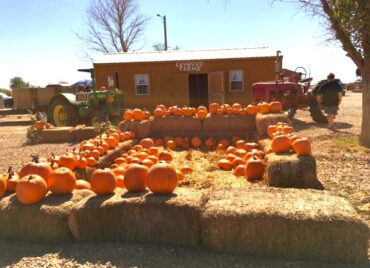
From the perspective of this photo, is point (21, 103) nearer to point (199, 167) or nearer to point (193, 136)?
point (193, 136)

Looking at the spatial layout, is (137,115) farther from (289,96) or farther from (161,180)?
(289,96)

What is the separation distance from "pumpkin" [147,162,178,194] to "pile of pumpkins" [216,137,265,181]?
2.54m

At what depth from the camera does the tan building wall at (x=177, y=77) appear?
69.4 feet

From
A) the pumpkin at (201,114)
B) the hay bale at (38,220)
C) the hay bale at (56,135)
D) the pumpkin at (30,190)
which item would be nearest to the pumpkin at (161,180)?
the hay bale at (38,220)

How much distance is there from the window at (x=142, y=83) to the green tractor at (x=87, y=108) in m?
5.23

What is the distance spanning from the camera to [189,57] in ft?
73.2

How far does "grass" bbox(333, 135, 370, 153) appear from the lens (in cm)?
907

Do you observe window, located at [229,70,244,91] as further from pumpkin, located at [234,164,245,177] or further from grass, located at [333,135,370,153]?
pumpkin, located at [234,164,245,177]

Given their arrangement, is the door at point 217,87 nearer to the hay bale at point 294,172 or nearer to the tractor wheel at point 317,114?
the tractor wheel at point 317,114

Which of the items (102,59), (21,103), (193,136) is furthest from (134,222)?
(21,103)

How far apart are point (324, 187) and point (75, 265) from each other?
3831 millimetres

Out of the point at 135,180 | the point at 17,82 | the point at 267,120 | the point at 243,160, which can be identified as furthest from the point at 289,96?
the point at 17,82

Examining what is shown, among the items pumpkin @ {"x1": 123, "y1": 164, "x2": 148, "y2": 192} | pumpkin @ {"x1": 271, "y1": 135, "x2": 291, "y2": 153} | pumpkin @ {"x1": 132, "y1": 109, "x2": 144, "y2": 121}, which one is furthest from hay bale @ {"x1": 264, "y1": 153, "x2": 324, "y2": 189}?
pumpkin @ {"x1": 132, "y1": 109, "x2": 144, "y2": 121}

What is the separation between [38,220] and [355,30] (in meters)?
6.65
